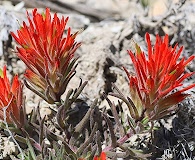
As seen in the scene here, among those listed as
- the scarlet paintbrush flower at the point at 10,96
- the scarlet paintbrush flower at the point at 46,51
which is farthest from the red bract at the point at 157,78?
the scarlet paintbrush flower at the point at 10,96

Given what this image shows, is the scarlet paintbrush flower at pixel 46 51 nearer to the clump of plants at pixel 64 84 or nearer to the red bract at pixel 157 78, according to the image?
the clump of plants at pixel 64 84

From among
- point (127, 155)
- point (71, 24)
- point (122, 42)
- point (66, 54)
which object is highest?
point (71, 24)

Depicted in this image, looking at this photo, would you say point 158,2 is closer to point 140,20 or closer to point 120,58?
point 140,20

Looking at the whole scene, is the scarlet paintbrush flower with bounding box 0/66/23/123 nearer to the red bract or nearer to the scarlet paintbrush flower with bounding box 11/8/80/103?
the scarlet paintbrush flower with bounding box 11/8/80/103

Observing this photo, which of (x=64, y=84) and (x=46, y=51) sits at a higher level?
(x=46, y=51)

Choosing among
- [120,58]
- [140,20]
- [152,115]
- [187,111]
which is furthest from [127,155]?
[140,20]

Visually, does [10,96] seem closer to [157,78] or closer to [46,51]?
[46,51]

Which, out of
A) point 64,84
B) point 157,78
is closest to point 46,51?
point 64,84
